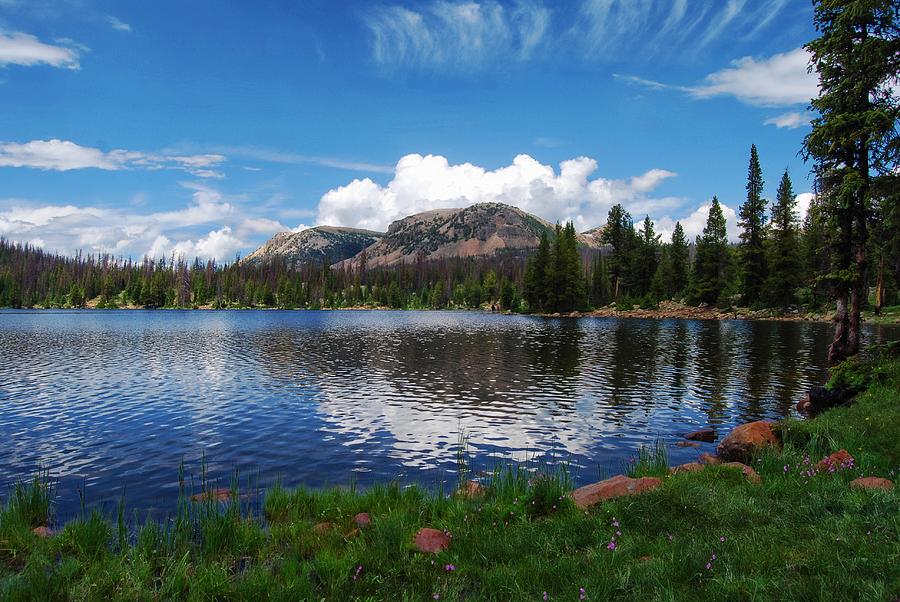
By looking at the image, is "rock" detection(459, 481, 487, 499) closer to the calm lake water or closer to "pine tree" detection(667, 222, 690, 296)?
the calm lake water

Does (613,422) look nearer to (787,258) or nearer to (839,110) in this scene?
(839,110)

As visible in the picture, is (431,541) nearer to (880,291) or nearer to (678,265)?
(880,291)

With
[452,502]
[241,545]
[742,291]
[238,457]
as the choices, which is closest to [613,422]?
[452,502]

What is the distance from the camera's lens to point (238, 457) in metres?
17.7

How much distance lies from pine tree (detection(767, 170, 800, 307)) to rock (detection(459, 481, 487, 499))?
315ft

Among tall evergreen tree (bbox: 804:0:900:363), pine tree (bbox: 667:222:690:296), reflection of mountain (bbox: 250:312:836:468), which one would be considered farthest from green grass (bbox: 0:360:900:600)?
pine tree (bbox: 667:222:690:296)

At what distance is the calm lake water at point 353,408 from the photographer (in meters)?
16.6

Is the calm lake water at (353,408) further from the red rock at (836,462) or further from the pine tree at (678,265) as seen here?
the pine tree at (678,265)

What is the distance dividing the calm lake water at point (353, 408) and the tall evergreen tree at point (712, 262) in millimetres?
56050

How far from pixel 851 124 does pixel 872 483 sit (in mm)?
24216

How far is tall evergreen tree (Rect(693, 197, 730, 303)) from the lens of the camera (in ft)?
342

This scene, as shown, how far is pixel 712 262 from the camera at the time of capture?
342ft

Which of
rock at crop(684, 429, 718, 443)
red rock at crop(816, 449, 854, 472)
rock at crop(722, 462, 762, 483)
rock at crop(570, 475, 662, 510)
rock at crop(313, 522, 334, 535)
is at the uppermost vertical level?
red rock at crop(816, 449, 854, 472)

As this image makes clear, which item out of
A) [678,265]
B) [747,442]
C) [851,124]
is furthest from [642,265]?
[747,442]
